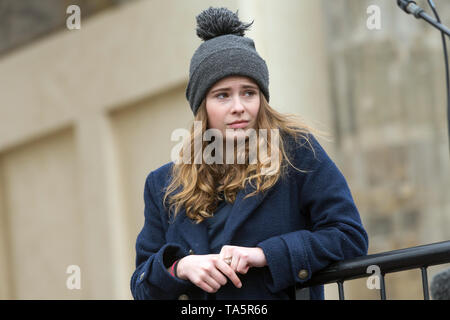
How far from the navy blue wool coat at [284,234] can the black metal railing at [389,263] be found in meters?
0.04

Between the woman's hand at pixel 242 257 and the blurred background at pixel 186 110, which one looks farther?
the blurred background at pixel 186 110

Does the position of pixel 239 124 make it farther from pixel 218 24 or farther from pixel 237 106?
pixel 218 24

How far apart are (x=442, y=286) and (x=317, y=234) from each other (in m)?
0.76

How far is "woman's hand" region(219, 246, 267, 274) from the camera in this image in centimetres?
246

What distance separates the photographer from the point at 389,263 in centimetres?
248

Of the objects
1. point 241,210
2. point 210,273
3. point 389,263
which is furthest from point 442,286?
point 210,273

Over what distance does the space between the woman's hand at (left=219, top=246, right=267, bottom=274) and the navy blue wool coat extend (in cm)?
2

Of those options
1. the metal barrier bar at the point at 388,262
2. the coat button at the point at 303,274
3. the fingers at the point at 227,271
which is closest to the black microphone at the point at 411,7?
the metal barrier bar at the point at 388,262

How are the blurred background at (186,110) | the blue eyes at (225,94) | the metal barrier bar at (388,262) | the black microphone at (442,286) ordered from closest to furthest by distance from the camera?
the metal barrier bar at (388,262)
the blue eyes at (225,94)
the black microphone at (442,286)
the blurred background at (186,110)

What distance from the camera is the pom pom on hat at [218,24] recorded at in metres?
2.74

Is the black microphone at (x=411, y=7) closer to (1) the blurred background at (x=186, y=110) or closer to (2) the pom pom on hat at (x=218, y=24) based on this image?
(2) the pom pom on hat at (x=218, y=24)

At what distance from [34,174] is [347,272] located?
5.21 meters

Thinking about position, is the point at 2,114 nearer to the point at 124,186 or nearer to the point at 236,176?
the point at 124,186

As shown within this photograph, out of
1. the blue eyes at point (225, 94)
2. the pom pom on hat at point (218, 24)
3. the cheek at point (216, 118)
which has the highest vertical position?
the pom pom on hat at point (218, 24)
